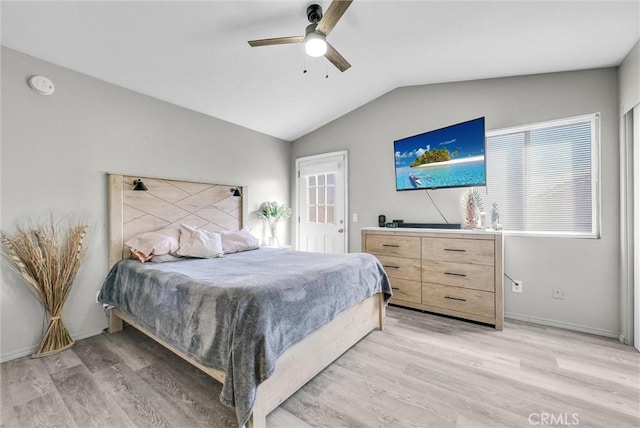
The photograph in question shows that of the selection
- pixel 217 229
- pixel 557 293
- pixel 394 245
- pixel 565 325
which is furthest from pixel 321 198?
pixel 565 325

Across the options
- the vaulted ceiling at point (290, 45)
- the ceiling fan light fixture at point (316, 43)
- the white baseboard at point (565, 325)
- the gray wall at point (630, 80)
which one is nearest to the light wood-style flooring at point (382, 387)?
the white baseboard at point (565, 325)

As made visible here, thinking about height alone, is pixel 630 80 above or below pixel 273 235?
above

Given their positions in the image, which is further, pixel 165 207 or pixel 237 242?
pixel 237 242

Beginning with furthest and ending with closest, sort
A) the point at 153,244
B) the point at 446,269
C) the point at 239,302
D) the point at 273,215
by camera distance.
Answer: the point at 273,215 → the point at 446,269 → the point at 153,244 → the point at 239,302

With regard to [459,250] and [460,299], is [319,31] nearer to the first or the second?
[459,250]

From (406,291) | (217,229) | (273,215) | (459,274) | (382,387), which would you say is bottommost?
(382,387)

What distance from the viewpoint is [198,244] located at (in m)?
2.66

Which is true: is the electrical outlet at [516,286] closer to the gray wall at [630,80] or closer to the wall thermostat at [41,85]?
the gray wall at [630,80]

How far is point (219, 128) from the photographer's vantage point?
347 centimetres

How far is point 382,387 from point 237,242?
210cm

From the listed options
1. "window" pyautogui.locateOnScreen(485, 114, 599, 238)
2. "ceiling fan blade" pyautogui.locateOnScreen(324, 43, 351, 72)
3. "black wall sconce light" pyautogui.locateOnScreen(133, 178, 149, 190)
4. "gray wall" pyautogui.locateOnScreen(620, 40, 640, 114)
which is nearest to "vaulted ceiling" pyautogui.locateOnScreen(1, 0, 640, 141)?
"gray wall" pyautogui.locateOnScreen(620, 40, 640, 114)

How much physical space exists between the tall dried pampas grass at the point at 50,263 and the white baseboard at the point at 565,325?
420 centimetres

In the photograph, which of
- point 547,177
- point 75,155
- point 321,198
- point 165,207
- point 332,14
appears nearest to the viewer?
point 332,14

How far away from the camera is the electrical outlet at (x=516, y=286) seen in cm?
278
